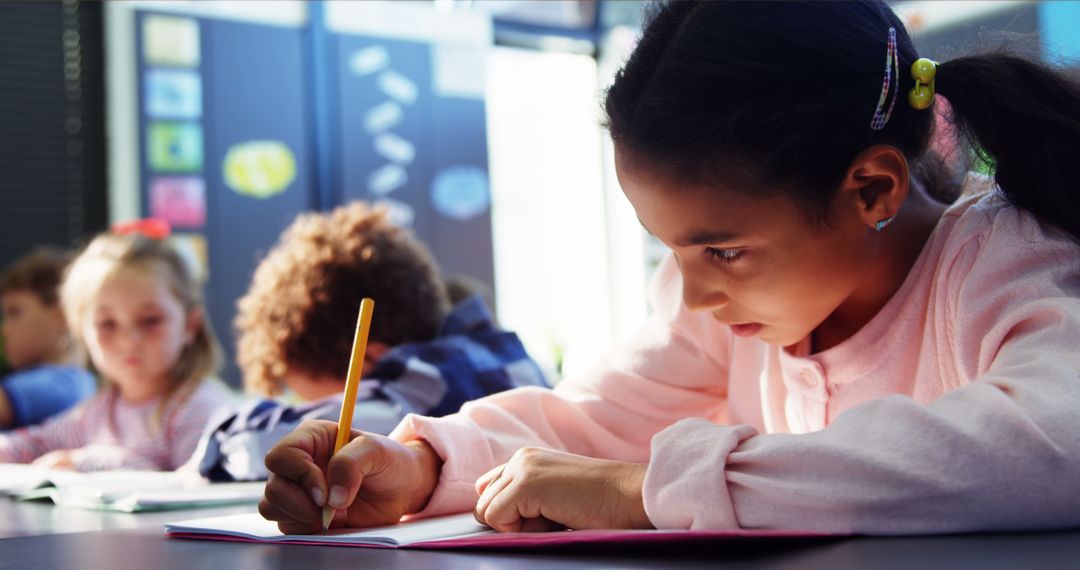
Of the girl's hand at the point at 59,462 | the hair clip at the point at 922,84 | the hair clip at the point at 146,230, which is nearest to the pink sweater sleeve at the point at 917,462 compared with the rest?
the hair clip at the point at 922,84

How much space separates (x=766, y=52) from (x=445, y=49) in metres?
3.61

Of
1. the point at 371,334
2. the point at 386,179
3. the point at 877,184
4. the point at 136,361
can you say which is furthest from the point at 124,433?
the point at 386,179

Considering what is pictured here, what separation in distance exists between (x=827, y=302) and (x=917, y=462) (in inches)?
12.2

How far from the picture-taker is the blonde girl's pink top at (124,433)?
6.79 feet

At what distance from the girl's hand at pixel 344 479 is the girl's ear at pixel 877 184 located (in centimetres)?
40

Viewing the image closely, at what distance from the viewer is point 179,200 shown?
3.78m

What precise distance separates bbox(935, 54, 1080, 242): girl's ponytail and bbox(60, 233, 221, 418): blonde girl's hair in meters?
1.75

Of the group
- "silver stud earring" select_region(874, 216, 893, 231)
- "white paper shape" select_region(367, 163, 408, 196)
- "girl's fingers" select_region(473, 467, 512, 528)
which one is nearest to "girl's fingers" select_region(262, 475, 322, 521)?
"girl's fingers" select_region(473, 467, 512, 528)

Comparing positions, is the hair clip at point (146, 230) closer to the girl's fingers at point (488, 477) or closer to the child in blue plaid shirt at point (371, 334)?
the child in blue plaid shirt at point (371, 334)

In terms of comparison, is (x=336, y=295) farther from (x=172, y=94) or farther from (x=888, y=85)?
(x=172, y=94)

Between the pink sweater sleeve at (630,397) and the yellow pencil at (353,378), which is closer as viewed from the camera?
the yellow pencil at (353,378)

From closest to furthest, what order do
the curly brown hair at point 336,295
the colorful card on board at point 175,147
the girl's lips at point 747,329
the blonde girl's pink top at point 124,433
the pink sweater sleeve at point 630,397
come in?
the girl's lips at point 747,329, the pink sweater sleeve at point 630,397, the curly brown hair at point 336,295, the blonde girl's pink top at point 124,433, the colorful card on board at point 175,147

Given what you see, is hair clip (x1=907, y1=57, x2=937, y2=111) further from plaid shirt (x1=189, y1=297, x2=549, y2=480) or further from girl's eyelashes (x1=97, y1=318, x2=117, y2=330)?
girl's eyelashes (x1=97, y1=318, x2=117, y2=330)

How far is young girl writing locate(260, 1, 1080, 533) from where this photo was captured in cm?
62
